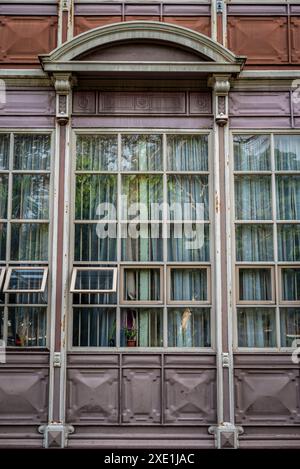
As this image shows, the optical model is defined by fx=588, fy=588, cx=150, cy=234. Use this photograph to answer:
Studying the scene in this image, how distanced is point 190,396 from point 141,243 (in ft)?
7.33

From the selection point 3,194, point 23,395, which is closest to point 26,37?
point 3,194

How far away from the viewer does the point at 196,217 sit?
853 centimetres

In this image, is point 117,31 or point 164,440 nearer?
point 164,440

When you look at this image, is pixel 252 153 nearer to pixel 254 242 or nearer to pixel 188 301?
pixel 254 242

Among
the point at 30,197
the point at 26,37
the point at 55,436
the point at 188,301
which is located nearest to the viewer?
the point at 55,436

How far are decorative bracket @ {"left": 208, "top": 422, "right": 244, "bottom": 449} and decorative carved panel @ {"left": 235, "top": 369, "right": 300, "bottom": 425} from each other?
0.59ft

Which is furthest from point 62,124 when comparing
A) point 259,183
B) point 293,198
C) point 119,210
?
point 293,198

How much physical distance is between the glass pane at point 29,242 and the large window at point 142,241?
0.45 metres

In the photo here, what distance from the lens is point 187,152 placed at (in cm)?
866

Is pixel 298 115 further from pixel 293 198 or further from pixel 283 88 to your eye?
pixel 293 198

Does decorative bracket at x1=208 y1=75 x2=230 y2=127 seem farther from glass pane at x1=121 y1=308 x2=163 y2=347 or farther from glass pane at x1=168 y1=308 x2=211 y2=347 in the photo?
glass pane at x1=121 y1=308 x2=163 y2=347

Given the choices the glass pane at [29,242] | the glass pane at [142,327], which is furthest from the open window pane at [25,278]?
the glass pane at [142,327]

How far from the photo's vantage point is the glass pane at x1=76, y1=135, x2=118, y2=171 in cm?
863
